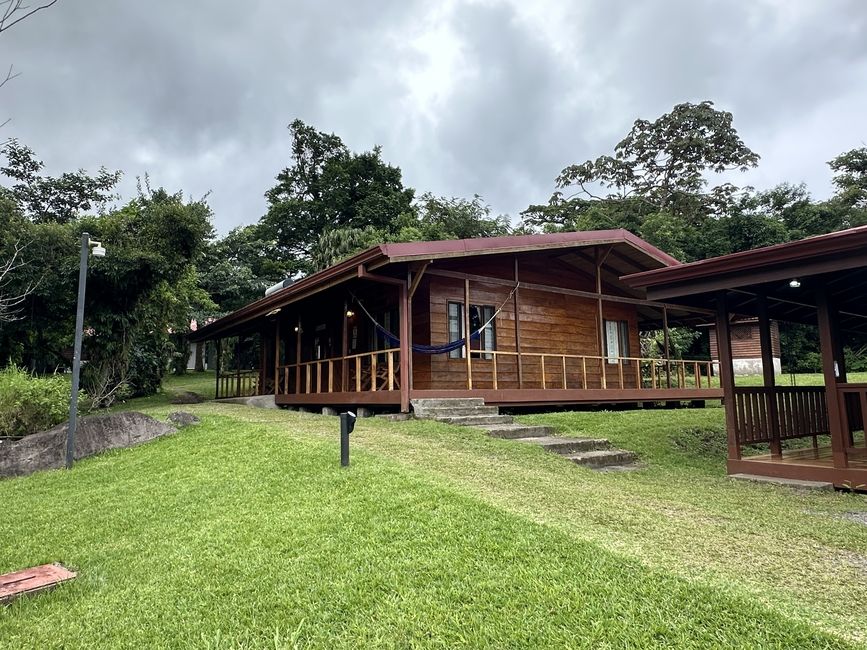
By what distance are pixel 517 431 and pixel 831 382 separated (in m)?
4.09

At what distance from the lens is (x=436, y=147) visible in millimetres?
42688

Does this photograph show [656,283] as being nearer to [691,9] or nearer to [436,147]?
[691,9]

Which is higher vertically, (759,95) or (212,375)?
(759,95)

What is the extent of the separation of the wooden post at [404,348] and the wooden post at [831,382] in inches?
244

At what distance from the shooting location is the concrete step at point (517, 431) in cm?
849

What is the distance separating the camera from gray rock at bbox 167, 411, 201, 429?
380 inches

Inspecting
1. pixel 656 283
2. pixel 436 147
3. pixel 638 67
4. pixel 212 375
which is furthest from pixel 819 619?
pixel 436 147

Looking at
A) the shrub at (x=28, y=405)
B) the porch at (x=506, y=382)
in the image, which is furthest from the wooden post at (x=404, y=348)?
the shrub at (x=28, y=405)

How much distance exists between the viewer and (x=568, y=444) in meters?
7.84

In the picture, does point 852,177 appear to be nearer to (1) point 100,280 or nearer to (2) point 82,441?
(1) point 100,280

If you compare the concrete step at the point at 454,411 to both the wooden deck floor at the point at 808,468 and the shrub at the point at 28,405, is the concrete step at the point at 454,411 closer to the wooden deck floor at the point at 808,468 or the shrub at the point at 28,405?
the wooden deck floor at the point at 808,468

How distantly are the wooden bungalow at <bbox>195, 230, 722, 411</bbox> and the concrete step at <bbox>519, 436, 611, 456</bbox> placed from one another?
2.71m

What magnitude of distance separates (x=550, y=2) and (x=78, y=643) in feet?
51.4

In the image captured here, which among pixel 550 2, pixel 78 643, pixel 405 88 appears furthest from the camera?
pixel 405 88
